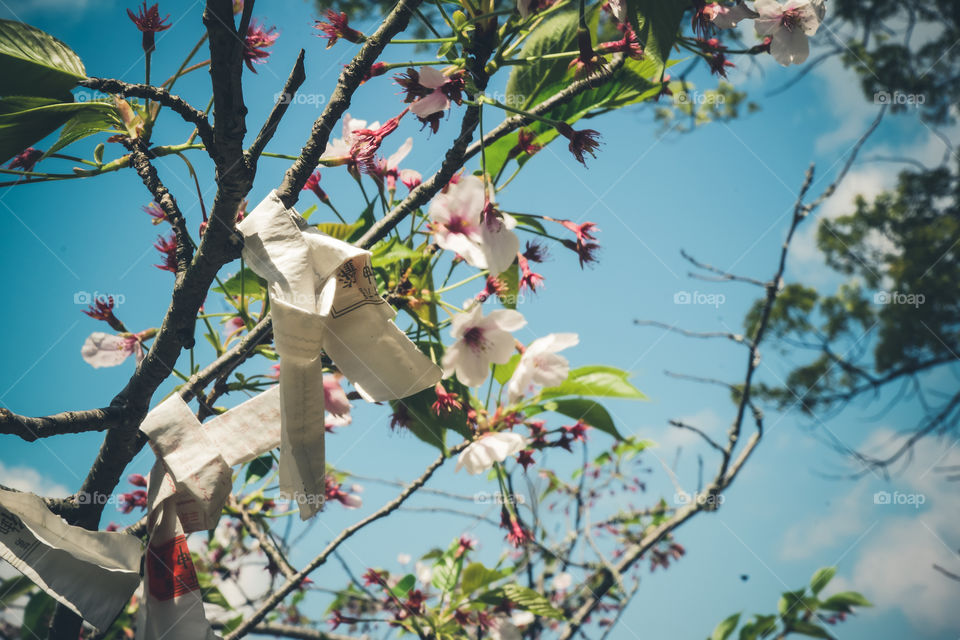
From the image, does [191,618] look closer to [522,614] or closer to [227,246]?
[227,246]

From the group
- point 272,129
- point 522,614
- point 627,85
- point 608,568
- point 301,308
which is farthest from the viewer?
point 522,614

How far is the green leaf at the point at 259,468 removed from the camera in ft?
5.05

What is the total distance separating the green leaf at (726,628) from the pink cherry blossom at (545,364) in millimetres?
1447

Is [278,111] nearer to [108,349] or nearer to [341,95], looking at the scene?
[341,95]

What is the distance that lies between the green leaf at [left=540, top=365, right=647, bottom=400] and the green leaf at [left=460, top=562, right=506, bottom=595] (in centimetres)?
60

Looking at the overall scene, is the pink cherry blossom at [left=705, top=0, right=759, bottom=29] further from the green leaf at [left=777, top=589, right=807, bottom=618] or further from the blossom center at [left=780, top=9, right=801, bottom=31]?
the green leaf at [left=777, top=589, right=807, bottom=618]

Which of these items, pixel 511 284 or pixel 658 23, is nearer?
pixel 658 23

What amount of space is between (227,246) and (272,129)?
193 millimetres

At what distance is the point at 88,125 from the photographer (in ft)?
2.96

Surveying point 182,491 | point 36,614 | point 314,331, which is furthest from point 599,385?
point 36,614

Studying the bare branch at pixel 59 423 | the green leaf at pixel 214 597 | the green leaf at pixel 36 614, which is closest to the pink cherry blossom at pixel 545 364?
the bare branch at pixel 59 423

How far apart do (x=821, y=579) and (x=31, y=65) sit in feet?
8.51

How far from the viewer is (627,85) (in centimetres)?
111

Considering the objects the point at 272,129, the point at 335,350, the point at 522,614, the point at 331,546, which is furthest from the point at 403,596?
the point at 272,129
